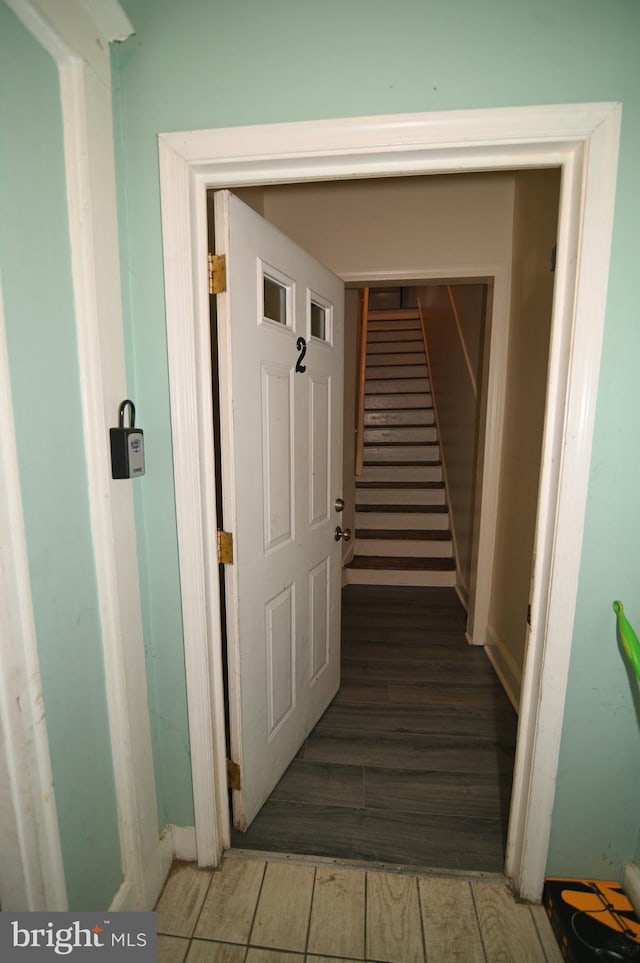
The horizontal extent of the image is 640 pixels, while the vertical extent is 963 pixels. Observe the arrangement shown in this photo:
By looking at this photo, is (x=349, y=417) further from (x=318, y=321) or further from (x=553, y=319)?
(x=553, y=319)

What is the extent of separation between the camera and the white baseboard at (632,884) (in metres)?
1.21

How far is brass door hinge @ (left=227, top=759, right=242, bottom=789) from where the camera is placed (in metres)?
1.45

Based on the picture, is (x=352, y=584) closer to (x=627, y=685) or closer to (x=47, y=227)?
(x=627, y=685)

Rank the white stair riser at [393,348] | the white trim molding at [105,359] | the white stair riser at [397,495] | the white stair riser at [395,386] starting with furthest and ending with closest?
the white stair riser at [393,348], the white stair riser at [395,386], the white stair riser at [397,495], the white trim molding at [105,359]

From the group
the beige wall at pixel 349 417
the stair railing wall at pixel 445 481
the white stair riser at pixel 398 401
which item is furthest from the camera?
the white stair riser at pixel 398 401

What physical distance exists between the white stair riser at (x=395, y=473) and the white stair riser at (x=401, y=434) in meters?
0.39

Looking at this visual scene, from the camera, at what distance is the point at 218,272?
121cm

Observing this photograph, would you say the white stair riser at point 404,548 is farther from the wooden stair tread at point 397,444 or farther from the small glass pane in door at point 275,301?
the small glass pane in door at point 275,301

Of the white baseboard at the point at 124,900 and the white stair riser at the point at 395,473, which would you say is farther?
the white stair riser at the point at 395,473

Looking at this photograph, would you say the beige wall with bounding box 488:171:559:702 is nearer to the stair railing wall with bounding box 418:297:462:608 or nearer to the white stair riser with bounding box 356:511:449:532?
the stair railing wall with bounding box 418:297:462:608

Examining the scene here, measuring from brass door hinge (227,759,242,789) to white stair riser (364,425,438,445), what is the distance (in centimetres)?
372

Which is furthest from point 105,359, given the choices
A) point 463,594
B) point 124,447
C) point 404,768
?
point 463,594

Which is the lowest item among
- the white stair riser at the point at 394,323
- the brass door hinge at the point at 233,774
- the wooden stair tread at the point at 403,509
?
the brass door hinge at the point at 233,774

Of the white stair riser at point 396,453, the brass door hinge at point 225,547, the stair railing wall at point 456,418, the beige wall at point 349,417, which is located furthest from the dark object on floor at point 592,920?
the white stair riser at point 396,453
